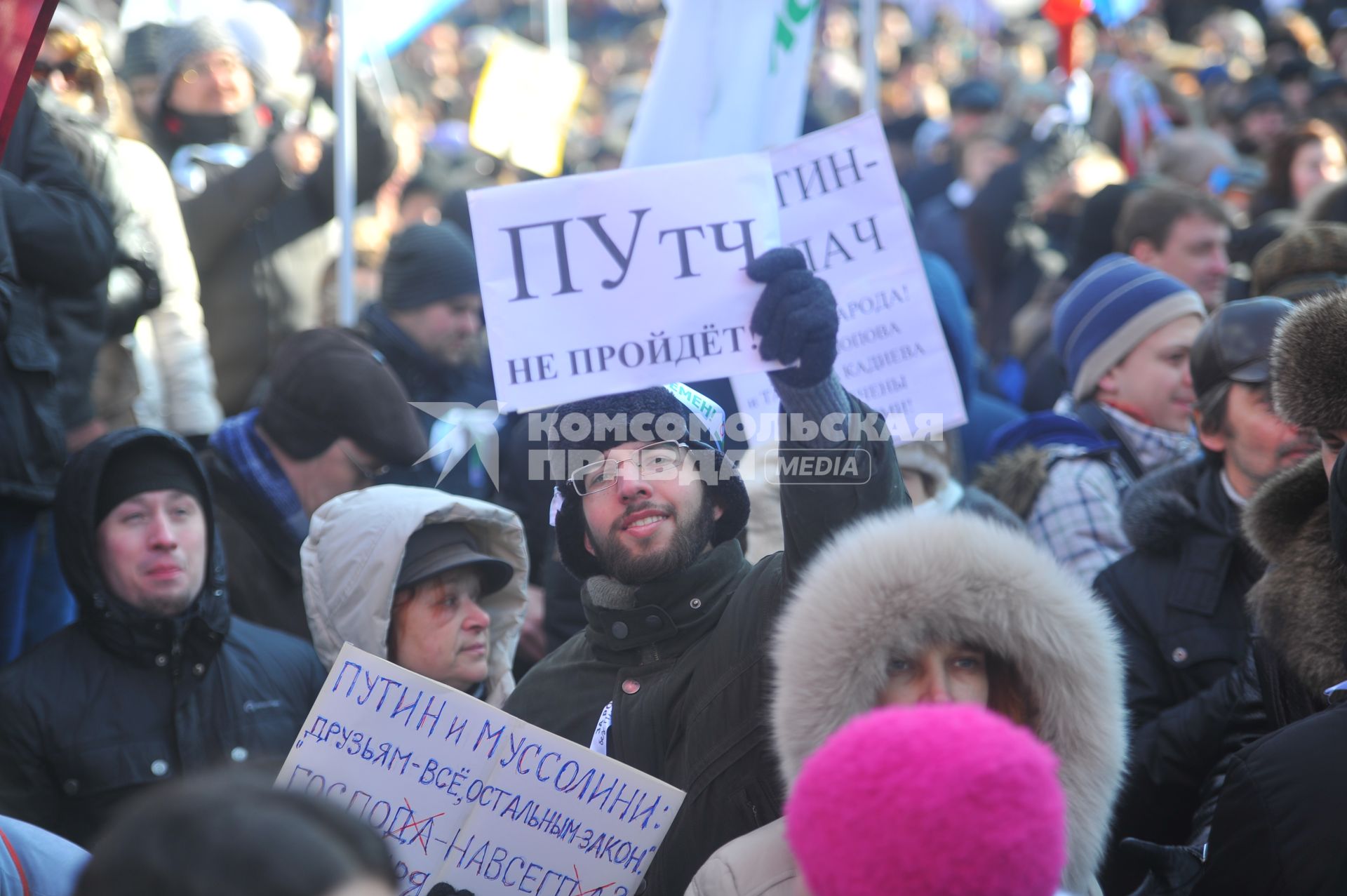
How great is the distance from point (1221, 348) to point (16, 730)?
3189 millimetres

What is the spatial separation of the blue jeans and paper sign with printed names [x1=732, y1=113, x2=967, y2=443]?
2.03 meters

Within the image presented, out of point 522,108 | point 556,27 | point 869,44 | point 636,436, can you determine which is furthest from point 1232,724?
point 556,27

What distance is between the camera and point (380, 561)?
3898mm

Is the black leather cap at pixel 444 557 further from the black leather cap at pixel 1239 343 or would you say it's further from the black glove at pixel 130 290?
the black leather cap at pixel 1239 343

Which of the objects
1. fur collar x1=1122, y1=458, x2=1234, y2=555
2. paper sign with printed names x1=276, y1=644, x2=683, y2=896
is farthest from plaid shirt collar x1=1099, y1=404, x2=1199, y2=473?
paper sign with printed names x1=276, y1=644, x2=683, y2=896

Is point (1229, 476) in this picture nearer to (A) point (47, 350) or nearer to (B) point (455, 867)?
(B) point (455, 867)

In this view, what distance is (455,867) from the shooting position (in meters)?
2.92

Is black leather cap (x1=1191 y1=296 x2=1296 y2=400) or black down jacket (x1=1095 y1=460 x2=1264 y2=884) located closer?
black down jacket (x1=1095 y1=460 x2=1264 y2=884)

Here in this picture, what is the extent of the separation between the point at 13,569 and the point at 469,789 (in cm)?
192

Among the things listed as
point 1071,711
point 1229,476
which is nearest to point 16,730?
point 1071,711

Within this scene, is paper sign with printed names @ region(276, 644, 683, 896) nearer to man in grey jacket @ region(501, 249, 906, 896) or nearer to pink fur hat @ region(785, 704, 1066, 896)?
man in grey jacket @ region(501, 249, 906, 896)

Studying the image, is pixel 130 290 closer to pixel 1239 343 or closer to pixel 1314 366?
pixel 1239 343

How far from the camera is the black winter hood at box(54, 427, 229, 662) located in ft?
12.2

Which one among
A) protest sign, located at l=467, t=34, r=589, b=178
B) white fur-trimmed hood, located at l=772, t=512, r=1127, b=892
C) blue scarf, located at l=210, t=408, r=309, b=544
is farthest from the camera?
protest sign, located at l=467, t=34, r=589, b=178
